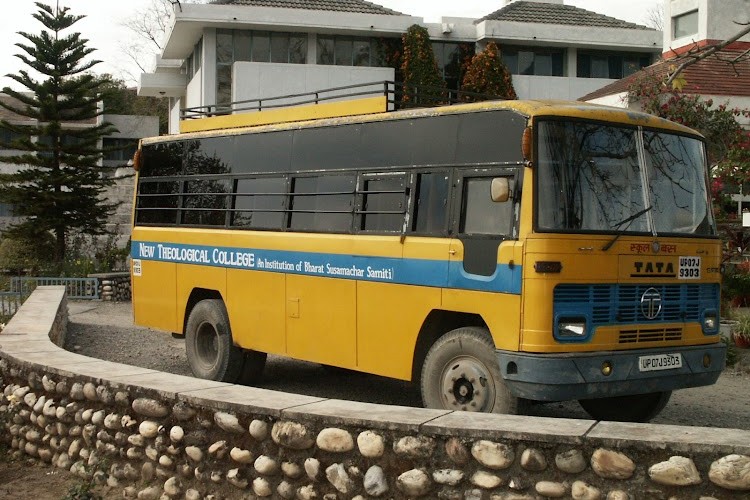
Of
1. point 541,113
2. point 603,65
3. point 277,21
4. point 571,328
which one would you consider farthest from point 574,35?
point 571,328

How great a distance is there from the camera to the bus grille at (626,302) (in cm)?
786

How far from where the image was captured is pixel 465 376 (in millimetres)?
8359

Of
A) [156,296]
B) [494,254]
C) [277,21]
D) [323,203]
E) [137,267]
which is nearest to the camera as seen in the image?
[494,254]

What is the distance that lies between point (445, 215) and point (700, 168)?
2.33 m

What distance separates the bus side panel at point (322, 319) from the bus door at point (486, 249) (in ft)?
4.85

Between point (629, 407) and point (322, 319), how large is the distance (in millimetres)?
3028

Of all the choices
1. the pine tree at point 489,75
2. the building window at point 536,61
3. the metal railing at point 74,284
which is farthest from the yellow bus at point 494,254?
the building window at point 536,61

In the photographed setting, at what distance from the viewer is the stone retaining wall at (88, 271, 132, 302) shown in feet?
87.9

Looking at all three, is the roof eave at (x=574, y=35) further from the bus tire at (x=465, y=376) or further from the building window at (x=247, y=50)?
the bus tire at (x=465, y=376)

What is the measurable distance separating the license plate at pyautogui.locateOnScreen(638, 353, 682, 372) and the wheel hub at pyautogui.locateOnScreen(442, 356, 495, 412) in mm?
1218

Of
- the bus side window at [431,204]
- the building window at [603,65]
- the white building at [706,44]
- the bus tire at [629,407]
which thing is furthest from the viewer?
the building window at [603,65]

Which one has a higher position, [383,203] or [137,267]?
[383,203]

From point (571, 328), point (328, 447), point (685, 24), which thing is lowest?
point (328, 447)

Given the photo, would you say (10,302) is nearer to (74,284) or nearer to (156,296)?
(74,284)
